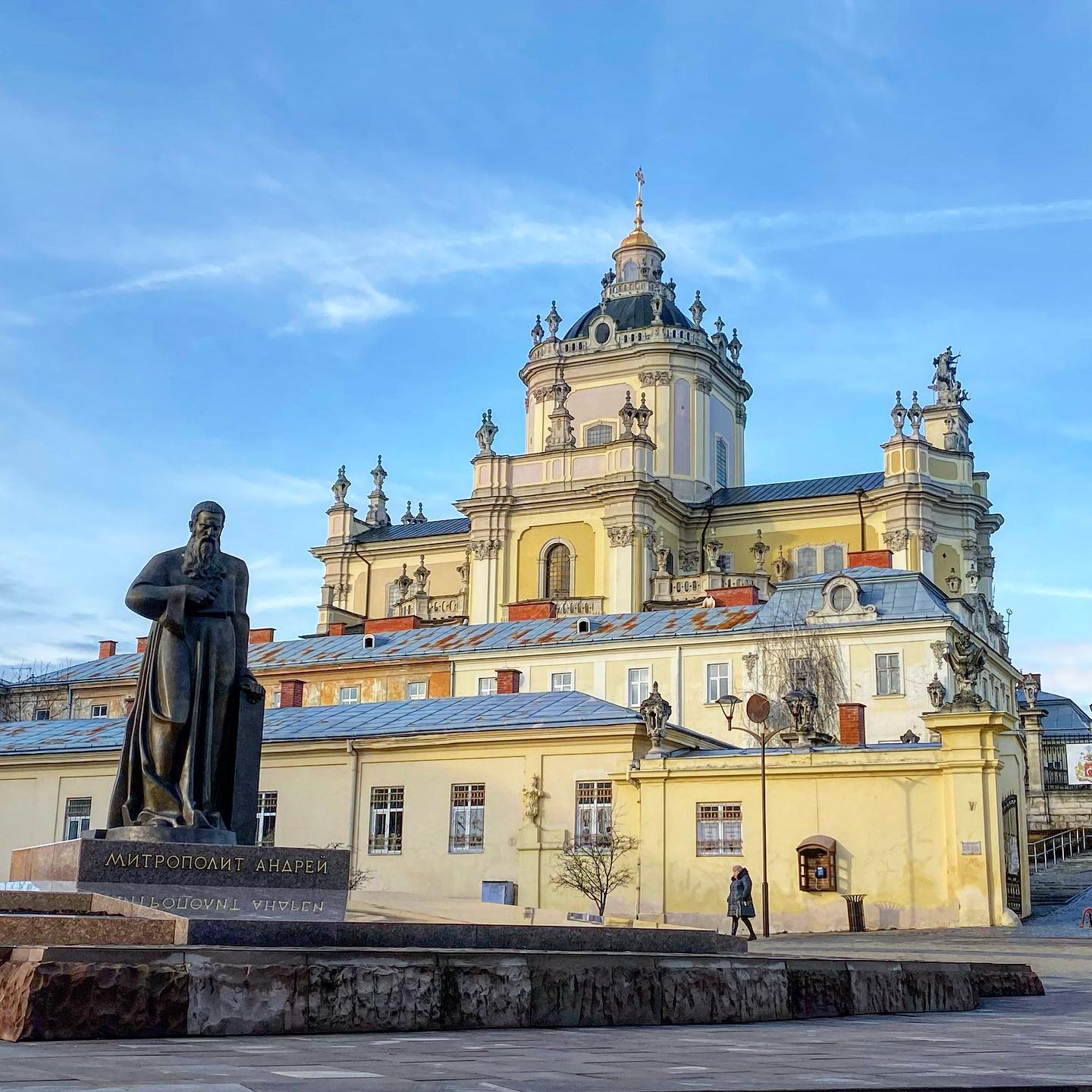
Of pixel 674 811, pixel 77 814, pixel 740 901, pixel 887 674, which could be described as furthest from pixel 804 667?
pixel 77 814

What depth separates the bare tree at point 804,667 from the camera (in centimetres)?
4578

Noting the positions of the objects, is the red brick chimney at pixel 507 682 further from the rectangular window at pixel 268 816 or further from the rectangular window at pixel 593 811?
the rectangular window at pixel 593 811

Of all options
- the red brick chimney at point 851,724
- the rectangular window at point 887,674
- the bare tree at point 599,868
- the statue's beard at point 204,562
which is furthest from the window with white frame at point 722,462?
the statue's beard at point 204,562

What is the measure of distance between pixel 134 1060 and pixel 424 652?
45.5 meters

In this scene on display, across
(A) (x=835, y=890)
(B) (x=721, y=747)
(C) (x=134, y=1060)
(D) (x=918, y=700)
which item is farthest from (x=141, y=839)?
(D) (x=918, y=700)

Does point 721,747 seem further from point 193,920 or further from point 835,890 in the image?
point 193,920

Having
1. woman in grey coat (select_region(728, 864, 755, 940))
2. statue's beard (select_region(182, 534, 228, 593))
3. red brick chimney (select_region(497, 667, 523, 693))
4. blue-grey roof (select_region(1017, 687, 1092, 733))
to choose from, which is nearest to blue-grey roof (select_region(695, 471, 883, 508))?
blue-grey roof (select_region(1017, 687, 1092, 733))

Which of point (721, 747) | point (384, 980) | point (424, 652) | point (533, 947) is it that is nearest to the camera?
point (384, 980)

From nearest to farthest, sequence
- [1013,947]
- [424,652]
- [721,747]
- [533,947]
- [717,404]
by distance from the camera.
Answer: [533,947], [1013,947], [721,747], [424,652], [717,404]

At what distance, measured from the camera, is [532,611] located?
56.4 meters

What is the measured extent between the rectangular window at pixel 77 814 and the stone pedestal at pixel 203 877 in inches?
1039

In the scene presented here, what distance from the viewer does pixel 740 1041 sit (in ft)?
26.4

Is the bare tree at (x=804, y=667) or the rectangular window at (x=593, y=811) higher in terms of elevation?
the bare tree at (x=804, y=667)

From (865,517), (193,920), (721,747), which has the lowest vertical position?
(193,920)
